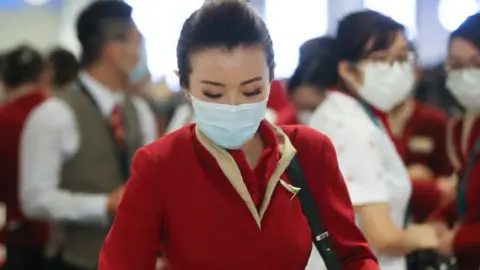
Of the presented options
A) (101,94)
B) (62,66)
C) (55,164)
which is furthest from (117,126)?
(62,66)

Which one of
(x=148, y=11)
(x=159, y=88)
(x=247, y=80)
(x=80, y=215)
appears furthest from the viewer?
(x=148, y=11)

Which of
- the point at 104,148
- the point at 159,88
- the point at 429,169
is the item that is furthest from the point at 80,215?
the point at 159,88

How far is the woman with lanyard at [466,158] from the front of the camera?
259 centimetres

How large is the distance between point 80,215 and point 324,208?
4.39 ft

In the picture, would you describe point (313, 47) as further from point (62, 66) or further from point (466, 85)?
point (62, 66)

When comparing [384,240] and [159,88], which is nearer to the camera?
[384,240]

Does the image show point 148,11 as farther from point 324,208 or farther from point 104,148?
point 324,208

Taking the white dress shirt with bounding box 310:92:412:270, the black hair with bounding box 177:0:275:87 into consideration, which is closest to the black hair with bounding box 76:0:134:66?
the white dress shirt with bounding box 310:92:412:270

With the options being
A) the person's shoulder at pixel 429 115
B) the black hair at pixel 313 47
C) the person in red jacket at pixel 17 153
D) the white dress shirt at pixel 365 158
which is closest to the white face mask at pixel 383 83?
the white dress shirt at pixel 365 158

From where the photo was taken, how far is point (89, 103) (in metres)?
2.78

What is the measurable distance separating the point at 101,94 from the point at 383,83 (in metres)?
1.06

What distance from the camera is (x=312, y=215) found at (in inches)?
62.7

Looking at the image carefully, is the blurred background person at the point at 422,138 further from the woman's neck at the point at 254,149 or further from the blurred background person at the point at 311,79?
the woman's neck at the point at 254,149

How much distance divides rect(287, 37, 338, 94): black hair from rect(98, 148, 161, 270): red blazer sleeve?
4.02ft
